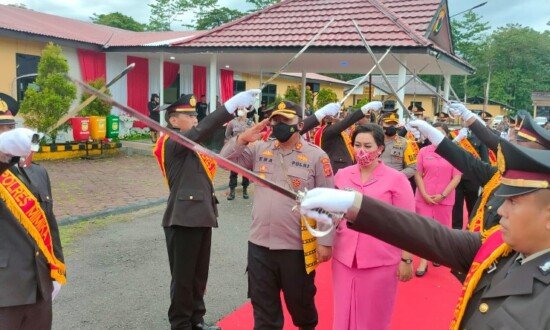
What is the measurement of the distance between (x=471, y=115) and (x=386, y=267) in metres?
1.64

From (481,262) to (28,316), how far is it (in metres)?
2.31

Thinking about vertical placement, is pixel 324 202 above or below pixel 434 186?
above

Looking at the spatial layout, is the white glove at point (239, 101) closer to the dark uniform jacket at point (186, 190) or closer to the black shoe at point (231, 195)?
the dark uniform jacket at point (186, 190)

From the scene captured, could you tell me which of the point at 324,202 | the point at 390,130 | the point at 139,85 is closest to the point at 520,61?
the point at 139,85

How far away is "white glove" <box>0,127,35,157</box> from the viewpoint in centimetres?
207

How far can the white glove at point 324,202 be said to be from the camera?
149 centimetres

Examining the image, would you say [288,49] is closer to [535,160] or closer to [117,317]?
[117,317]

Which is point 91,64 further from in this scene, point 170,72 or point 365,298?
A: point 365,298

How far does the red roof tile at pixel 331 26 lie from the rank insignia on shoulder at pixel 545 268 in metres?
8.39

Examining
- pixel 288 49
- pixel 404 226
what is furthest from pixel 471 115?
pixel 288 49

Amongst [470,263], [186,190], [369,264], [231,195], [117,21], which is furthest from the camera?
[117,21]

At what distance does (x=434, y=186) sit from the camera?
5.28 meters

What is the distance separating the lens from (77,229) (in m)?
6.45

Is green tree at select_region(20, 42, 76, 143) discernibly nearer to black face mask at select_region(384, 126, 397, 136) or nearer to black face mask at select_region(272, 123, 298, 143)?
black face mask at select_region(384, 126, 397, 136)
